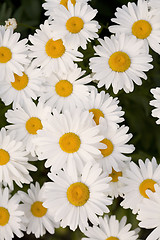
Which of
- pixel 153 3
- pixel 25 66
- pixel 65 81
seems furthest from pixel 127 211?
pixel 153 3

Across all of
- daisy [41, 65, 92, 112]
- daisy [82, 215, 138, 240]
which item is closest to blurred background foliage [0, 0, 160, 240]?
daisy [41, 65, 92, 112]

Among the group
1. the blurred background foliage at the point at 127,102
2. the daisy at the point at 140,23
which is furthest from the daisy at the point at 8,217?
the daisy at the point at 140,23

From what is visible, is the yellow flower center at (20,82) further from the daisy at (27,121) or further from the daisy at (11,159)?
the daisy at (11,159)

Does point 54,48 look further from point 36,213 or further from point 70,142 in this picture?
point 36,213

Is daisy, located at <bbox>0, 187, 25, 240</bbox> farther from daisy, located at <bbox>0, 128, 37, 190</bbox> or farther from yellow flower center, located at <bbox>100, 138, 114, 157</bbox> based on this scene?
yellow flower center, located at <bbox>100, 138, 114, 157</bbox>

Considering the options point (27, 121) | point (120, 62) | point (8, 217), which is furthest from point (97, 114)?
point (8, 217)
